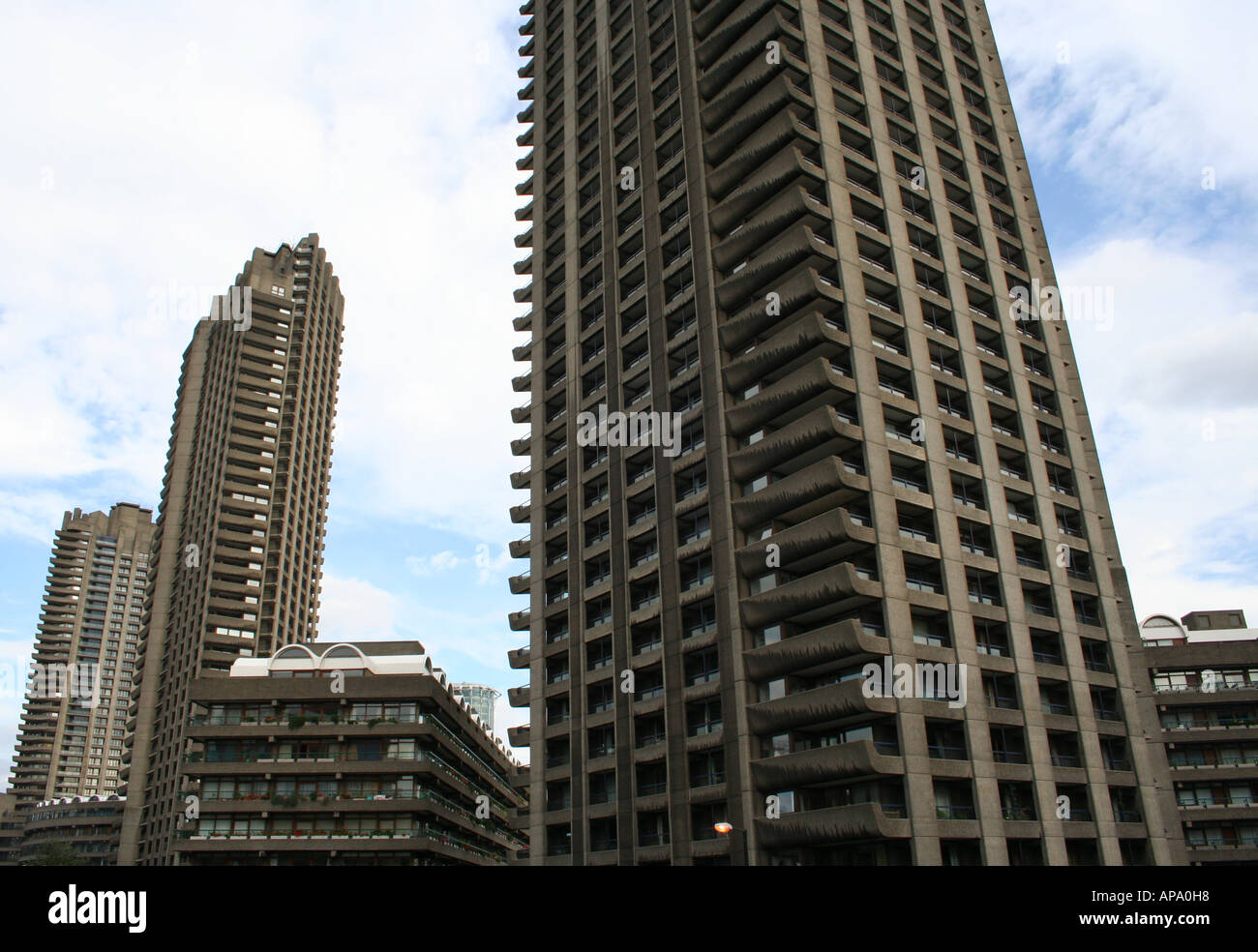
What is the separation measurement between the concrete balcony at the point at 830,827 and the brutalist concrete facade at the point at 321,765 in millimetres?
37039

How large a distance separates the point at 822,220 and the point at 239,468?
9385cm

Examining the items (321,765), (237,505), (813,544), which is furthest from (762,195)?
(237,505)

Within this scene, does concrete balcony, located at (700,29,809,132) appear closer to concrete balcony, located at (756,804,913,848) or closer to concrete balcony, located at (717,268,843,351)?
concrete balcony, located at (717,268,843,351)

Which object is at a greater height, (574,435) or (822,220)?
(822,220)

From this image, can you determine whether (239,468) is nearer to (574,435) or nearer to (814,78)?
(574,435)

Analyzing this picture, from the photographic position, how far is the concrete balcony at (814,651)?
4688cm

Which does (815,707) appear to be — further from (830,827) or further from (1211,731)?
(1211,731)

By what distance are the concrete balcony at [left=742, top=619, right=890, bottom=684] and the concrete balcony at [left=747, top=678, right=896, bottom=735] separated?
84cm

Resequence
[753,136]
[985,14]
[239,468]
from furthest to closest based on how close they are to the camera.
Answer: [239,468]
[985,14]
[753,136]

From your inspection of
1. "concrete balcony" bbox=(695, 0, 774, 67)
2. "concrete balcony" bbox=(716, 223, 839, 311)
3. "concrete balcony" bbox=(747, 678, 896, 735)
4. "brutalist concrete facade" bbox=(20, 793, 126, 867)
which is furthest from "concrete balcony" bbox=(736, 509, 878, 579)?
"brutalist concrete facade" bbox=(20, 793, 126, 867)

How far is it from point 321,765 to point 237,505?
5773cm

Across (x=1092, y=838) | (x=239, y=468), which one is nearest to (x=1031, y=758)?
(x=1092, y=838)

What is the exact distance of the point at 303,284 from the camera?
146 metres

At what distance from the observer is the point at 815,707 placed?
156ft
